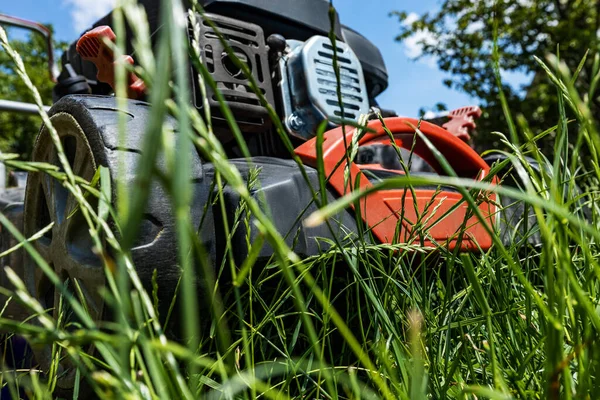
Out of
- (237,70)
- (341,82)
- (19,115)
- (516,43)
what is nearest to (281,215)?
(237,70)

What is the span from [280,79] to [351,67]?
8.6 inches

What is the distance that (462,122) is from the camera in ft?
5.49

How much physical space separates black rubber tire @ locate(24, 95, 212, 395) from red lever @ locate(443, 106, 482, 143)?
980 millimetres

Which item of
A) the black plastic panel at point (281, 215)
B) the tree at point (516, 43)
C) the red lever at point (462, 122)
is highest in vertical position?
the tree at point (516, 43)

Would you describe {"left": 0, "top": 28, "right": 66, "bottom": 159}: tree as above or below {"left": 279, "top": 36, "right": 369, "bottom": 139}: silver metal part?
above

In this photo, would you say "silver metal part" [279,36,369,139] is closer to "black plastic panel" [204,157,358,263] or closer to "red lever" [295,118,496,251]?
"red lever" [295,118,496,251]

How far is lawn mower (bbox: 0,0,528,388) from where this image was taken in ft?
2.62

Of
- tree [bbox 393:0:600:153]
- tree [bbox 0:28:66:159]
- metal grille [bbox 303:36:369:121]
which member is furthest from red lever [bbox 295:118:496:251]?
tree [bbox 0:28:66:159]

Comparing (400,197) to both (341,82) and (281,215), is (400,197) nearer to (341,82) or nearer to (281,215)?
(281,215)

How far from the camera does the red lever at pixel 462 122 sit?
1667 millimetres

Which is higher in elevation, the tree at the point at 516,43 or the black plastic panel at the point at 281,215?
the tree at the point at 516,43

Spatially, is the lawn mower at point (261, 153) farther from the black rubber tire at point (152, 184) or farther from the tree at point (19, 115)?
A: the tree at point (19, 115)

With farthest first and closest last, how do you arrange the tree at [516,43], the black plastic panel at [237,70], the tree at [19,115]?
the tree at [19,115] → the tree at [516,43] → the black plastic panel at [237,70]

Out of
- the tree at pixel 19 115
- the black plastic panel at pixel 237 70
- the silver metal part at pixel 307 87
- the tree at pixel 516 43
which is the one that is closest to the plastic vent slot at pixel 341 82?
the silver metal part at pixel 307 87
